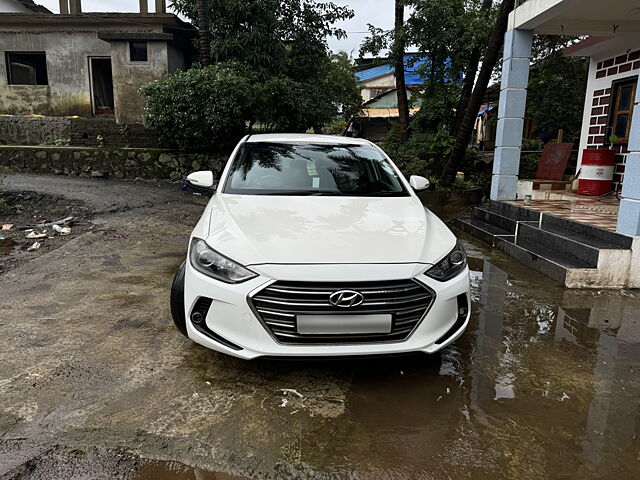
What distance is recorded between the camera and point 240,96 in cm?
1032

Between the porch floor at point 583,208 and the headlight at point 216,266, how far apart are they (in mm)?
4401

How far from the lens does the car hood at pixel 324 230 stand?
2596 mm

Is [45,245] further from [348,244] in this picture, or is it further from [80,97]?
[80,97]

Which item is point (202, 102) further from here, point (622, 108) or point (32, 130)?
point (622, 108)

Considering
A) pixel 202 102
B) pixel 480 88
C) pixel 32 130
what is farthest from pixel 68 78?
pixel 480 88

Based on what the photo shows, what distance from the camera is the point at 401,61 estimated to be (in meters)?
12.3

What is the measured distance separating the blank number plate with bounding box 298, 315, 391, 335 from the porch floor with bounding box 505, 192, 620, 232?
12.7 ft

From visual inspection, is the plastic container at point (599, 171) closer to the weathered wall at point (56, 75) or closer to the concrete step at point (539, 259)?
the concrete step at point (539, 259)

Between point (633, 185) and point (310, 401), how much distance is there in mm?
4015

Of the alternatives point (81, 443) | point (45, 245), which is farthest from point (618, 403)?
point (45, 245)

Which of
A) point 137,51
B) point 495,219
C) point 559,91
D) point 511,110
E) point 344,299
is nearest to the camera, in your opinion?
point 344,299

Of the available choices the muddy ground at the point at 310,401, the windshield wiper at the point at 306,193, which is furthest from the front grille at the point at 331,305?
the windshield wiper at the point at 306,193

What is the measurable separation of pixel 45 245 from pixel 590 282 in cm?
621

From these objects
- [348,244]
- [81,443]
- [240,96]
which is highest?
[240,96]
